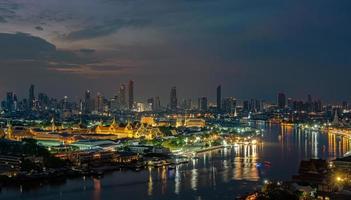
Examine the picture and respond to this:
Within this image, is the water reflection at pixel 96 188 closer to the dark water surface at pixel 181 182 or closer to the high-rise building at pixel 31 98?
the dark water surface at pixel 181 182

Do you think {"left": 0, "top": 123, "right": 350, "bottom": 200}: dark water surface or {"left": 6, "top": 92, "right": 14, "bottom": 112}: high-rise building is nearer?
{"left": 0, "top": 123, "right": 350, "bottom": 200}: dark water surface

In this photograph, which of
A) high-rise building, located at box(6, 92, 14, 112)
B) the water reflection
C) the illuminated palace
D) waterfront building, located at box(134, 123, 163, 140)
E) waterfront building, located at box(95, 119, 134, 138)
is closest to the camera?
the water reflection

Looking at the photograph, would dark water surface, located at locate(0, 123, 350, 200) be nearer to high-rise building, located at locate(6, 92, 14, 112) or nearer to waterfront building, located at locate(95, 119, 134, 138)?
waterfront building, located at locate(95, 119, 134, 138)

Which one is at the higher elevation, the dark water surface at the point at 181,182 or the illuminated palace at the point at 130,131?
the illuminated palace at the point at 130,131

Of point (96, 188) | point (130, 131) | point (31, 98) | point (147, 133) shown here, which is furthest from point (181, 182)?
point (31, 98)

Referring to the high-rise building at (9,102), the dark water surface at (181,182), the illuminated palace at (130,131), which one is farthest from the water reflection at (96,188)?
the high-rise building at (9,102)

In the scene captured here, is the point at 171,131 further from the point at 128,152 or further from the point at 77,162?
the point at 77,162

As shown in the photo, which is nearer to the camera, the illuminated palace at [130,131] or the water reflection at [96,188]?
the water reflection at [96,188]

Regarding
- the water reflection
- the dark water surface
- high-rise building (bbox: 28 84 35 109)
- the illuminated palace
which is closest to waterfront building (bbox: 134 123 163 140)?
the illuminated palace

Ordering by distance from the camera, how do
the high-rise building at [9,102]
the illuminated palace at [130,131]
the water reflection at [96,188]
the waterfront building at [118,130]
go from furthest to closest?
the high-rise building at [9,102] → the waterfront building at [118,130] → the illuminated palace at [130,131] → the water reflection at [96,188]

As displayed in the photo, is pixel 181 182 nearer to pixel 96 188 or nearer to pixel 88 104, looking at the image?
pixel 96 188

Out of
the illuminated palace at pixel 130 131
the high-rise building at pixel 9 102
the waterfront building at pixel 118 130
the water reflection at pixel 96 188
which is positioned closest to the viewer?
the water reflection at pixel 96 188

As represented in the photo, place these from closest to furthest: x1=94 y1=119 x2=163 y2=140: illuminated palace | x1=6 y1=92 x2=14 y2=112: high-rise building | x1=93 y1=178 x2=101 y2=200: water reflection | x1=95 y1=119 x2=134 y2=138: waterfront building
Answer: x1=93 y1=178 x2=101 y2=200: water reflection → x1=94 y1=119 x2=163 y2=140: illuminated palace → x1=95 y1=119 x2=134 y2=138: waterfront building → x1=6 y1=92 x2=14 y2=112: high-rise building
